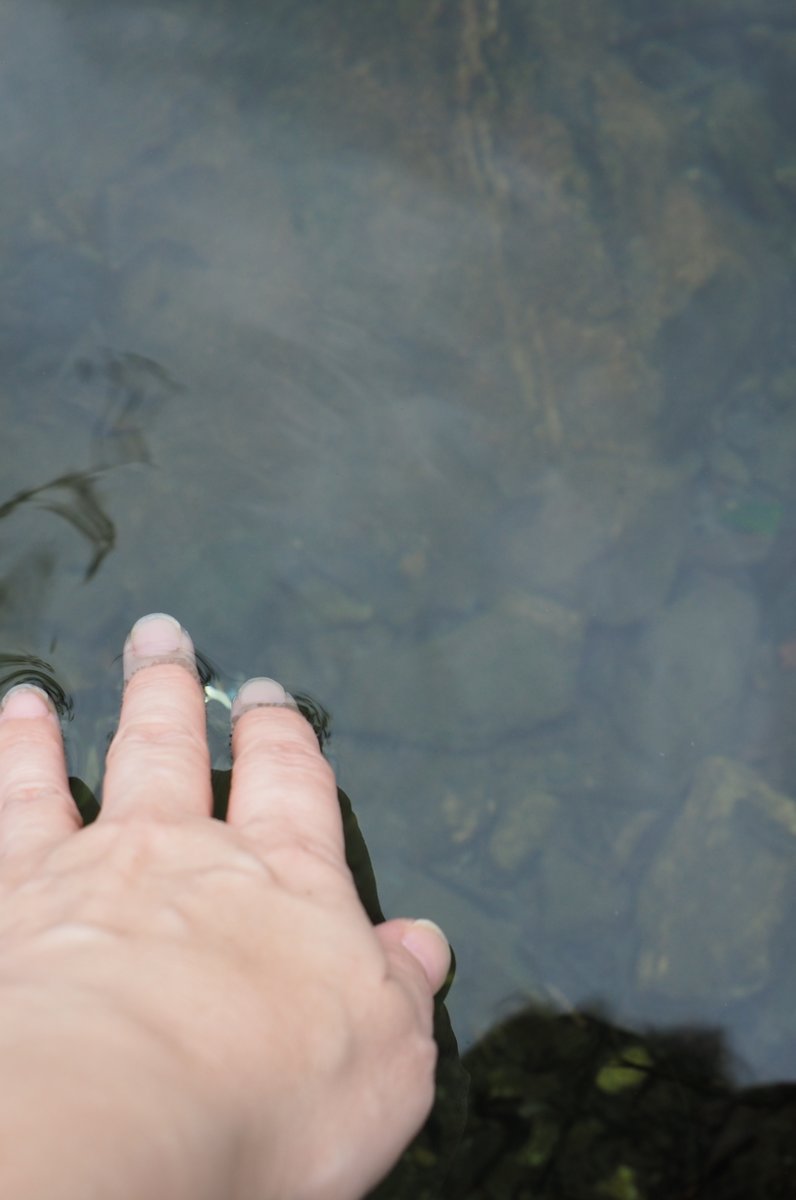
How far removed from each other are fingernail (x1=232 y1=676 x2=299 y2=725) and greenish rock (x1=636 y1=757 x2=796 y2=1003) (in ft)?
3.23

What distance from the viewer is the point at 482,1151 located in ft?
6.98

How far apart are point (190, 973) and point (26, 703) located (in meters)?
0.89

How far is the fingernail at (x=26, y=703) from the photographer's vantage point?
7.15ft

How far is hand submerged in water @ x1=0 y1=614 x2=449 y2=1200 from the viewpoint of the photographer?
3.85 feet

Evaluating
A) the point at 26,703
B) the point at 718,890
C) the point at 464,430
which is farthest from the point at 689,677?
the point at 26,703

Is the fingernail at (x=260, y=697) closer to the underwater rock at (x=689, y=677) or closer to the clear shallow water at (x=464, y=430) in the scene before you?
the clear shallow water at (x=464, y=430)

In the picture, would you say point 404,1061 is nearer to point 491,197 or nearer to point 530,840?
point 530,840

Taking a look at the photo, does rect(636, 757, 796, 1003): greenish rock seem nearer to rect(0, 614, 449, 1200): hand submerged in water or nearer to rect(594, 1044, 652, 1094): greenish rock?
rect(594, 1044, 652, 1094): greenish rock

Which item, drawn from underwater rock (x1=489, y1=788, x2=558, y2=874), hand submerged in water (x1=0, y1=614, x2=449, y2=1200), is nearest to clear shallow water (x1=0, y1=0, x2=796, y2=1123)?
underwater rock (x1=489, y1=788, x2=558, y2=874)

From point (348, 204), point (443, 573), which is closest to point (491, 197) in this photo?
point (348, 204)

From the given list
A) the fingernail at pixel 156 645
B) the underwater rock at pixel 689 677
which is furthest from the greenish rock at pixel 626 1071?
the fingernail at pixel 156 645

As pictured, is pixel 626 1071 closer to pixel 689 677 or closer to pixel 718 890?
pixel 718 890

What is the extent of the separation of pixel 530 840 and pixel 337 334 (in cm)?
141

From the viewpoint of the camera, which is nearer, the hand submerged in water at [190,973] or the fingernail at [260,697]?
the hand submerged in water at [190,973]
